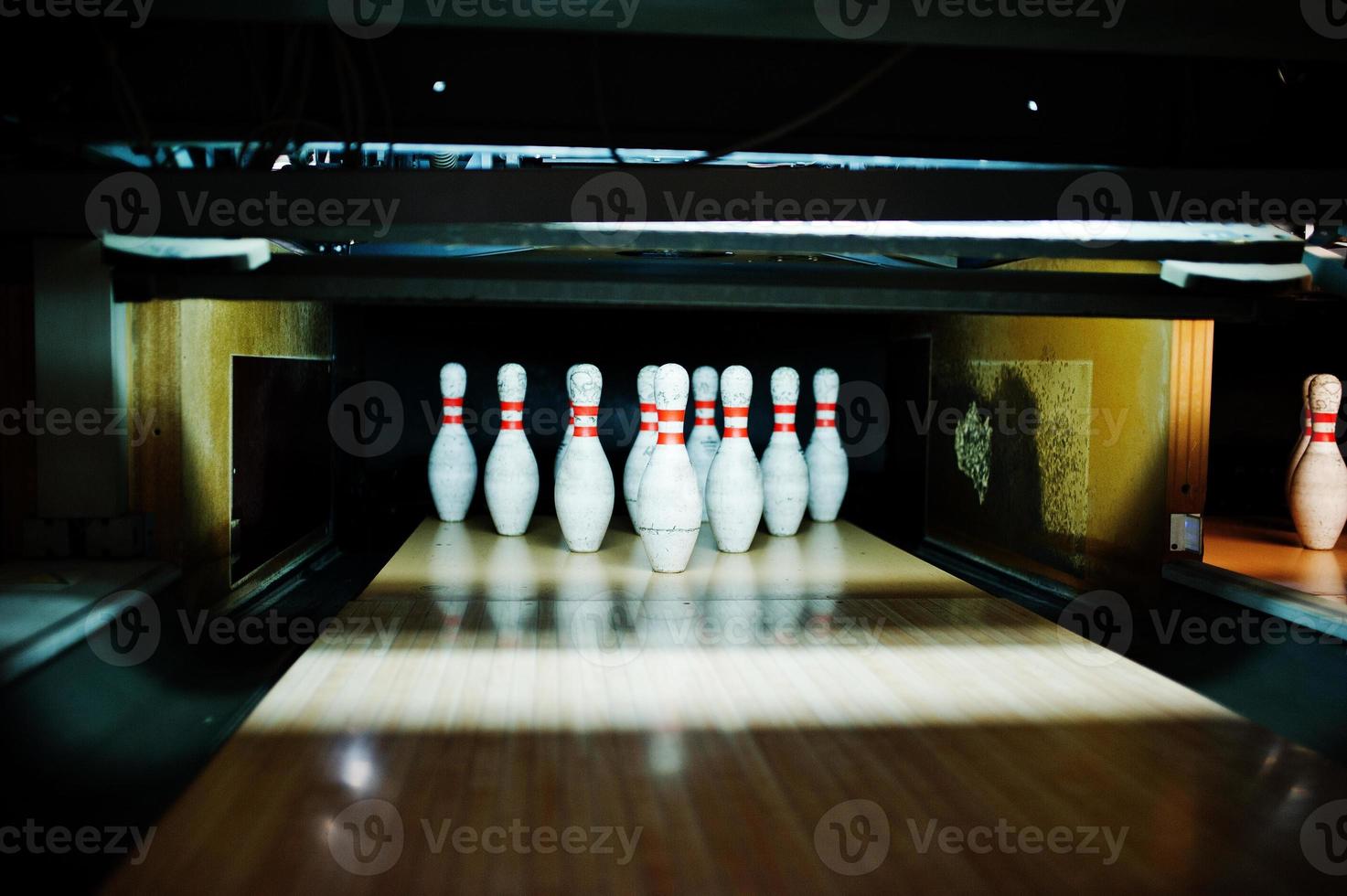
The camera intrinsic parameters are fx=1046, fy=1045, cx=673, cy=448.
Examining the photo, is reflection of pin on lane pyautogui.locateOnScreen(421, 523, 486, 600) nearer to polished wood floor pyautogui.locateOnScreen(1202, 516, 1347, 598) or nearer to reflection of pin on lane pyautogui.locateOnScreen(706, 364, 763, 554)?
reflection of pin on lane pyautogui.locateOnScreen(706, 364, 763, 554)

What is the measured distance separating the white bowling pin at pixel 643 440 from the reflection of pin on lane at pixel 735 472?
18 centimetres

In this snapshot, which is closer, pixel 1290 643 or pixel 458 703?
pixel 458 703

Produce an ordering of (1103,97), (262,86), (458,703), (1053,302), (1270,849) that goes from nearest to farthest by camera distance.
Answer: (1270,849) → (458,703) → (1053,302) → (262,86) → (1103,97)

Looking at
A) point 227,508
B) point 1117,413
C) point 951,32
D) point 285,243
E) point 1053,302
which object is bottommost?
point 227,508

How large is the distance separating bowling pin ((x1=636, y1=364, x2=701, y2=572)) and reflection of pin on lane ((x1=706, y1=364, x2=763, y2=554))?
0.24 meters

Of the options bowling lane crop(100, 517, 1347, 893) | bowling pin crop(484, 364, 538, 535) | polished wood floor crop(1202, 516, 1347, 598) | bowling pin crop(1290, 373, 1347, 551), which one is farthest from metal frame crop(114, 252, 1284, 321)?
bowling pin crop(1290, 373, 1347, 551)

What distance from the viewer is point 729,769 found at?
1187 mm

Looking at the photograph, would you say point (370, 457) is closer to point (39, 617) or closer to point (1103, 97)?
point (39, 617)

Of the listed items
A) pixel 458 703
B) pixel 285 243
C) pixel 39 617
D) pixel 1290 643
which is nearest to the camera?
pixel 458 703

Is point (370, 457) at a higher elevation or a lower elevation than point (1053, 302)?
lower

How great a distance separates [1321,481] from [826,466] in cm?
134

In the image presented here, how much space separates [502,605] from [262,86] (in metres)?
1.15

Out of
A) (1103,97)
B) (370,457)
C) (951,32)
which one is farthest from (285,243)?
(1103,97)

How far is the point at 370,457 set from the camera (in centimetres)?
333
